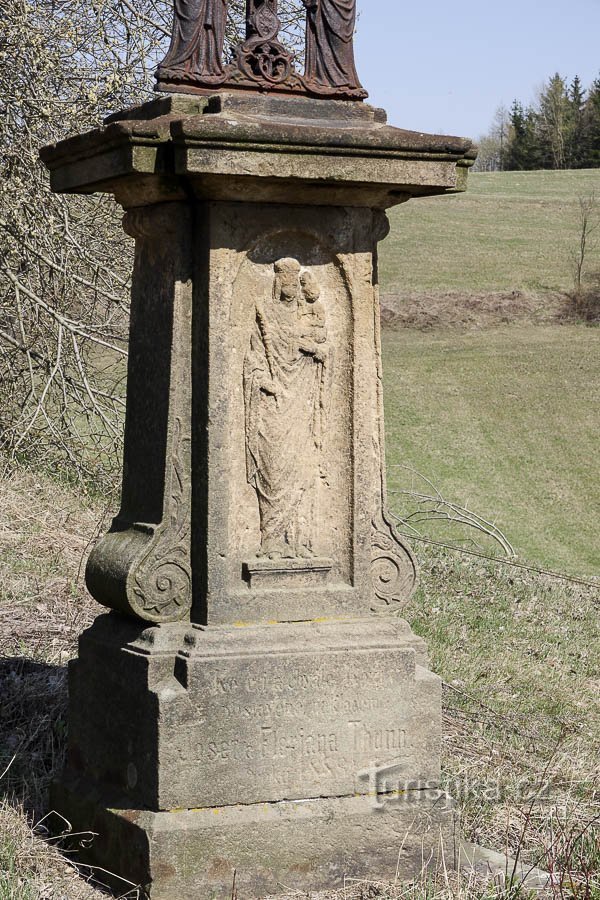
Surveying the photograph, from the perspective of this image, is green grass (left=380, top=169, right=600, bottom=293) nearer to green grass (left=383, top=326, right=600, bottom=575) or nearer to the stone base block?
green grass (left=383, top=326, right=600, bottom=575)

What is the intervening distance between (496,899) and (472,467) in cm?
1997

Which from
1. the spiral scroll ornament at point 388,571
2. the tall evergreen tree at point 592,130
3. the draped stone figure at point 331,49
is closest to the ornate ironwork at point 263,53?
the draped stone figure at point 331,49

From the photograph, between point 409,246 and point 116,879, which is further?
point 409,246

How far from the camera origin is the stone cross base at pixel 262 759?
4117mm

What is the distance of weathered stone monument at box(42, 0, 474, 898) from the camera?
4145 mm

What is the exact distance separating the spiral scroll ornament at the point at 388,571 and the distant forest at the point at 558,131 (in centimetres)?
7979

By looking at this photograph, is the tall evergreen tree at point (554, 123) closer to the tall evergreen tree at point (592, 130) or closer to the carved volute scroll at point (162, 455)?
the tall evergreen tree at point (592, 130)

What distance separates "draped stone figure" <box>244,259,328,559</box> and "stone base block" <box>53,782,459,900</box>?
3.05 ft

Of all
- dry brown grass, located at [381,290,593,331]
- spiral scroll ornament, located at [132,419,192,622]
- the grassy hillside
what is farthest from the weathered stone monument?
dry brown grass, located at [381,290,593,331]

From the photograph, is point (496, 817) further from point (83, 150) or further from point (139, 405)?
point (83, 150)

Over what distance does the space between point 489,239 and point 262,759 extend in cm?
4915

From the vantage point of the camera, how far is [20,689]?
5770 mm

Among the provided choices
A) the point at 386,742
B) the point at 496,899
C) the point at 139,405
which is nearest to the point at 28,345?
the point at 139,405

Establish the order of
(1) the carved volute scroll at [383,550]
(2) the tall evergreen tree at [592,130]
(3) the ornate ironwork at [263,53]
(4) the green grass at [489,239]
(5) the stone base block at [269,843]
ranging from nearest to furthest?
1. (5) the stone base block at [269,843]
2. (3) the ornate ironwork at [263,53]
3. (1) the carved volute scroll at [383,550]
4. (4) the green grass at [489,239]
5. (2) the tall evergreen tree at [592,130]
